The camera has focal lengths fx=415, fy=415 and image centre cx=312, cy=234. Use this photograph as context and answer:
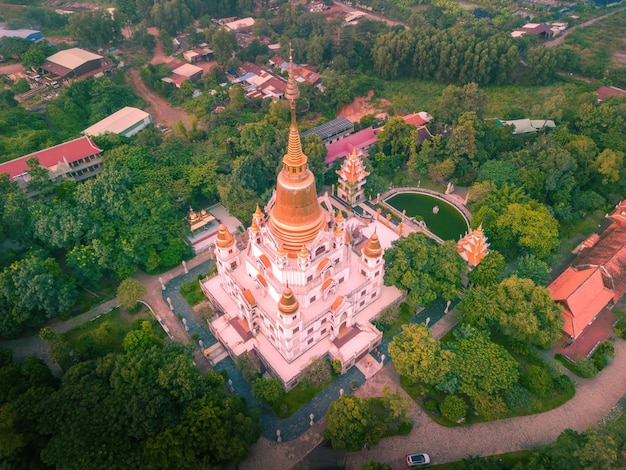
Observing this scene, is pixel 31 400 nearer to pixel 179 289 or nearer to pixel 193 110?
pixel 179 289

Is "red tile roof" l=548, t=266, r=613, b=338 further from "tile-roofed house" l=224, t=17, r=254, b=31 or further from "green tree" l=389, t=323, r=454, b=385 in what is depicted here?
"tile-roofed house" l=224, t=17, r=254, b=31

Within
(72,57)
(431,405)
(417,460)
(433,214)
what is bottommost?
(417,460)

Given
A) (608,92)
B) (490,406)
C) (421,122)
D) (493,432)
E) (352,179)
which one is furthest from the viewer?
(608,92)

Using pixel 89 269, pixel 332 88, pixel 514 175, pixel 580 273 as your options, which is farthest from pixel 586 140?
pixel 89 269

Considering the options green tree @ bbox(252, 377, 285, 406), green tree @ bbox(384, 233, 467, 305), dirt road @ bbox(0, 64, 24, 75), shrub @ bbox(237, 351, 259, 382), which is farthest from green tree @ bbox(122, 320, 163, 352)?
dirt road @ bbox(0, 64, 24, 75)

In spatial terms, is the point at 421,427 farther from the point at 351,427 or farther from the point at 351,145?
the point at 351,145

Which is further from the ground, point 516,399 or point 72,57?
point 72,57

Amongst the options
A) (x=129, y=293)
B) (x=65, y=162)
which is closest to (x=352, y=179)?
A: (x=129, y=293)
